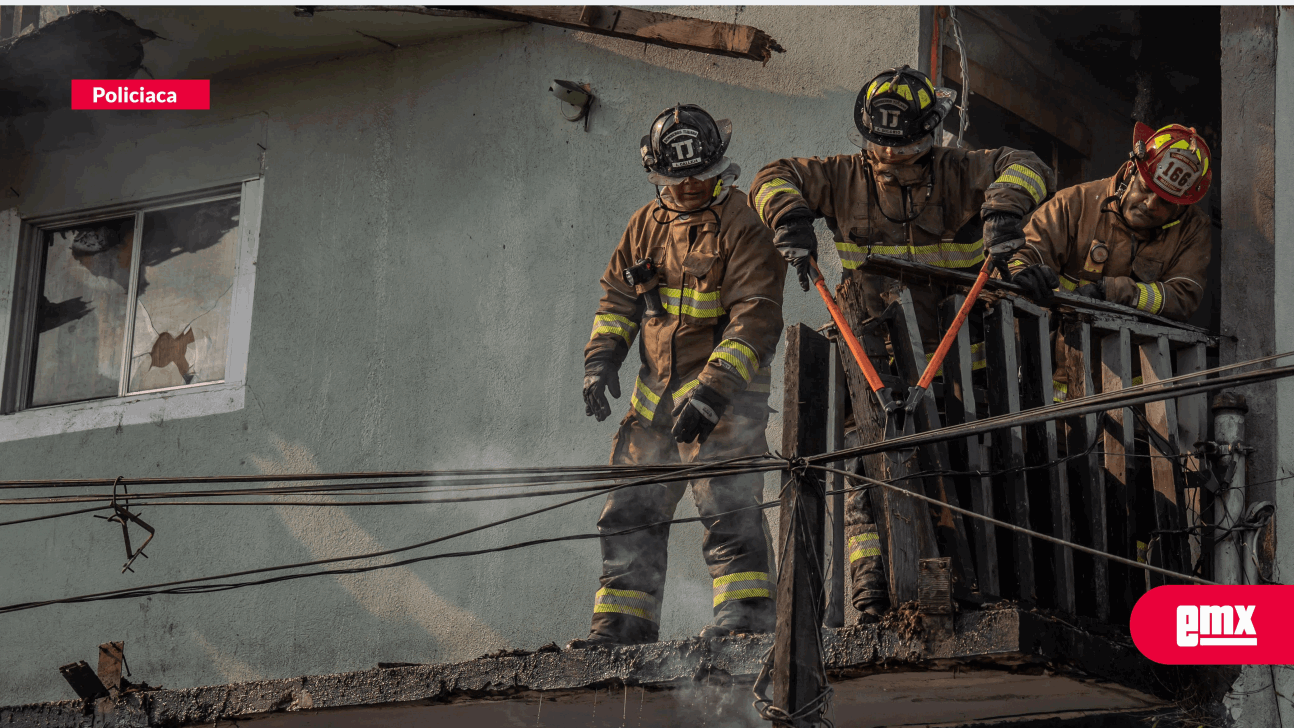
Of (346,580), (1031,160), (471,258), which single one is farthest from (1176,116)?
(346,580)

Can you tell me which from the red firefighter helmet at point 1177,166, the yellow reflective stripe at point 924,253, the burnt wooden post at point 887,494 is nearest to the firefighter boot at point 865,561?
the burnt wooden post at point 887,494

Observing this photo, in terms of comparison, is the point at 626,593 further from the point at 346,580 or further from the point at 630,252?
the point at 346,580

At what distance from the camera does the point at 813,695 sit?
4.77 meters

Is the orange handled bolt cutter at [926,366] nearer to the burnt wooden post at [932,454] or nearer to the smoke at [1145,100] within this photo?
the burnt wooden post at [932,454]

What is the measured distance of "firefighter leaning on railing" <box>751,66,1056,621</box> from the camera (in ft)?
19.7

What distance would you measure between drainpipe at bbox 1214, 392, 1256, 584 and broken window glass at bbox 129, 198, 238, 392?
641 cm

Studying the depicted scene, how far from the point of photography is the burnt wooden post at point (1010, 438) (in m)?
5.41

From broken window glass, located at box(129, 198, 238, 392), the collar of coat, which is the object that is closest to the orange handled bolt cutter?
the collar of coat

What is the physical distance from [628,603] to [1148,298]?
278 centimetres

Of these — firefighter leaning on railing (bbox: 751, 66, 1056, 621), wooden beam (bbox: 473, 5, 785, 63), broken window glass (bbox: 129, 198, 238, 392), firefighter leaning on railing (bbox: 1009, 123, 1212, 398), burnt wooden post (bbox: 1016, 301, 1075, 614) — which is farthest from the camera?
broken window glass (bbox: 129, 198, 238, 392)

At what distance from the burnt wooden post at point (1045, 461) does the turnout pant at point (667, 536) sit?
1.18 m

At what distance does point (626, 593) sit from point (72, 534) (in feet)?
17.0

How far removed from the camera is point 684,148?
6332 millimetres

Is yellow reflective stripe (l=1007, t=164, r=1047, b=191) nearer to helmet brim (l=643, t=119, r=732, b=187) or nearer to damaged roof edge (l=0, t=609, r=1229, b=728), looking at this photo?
helmet brim (l=643, t=119, r=732, b=187)
